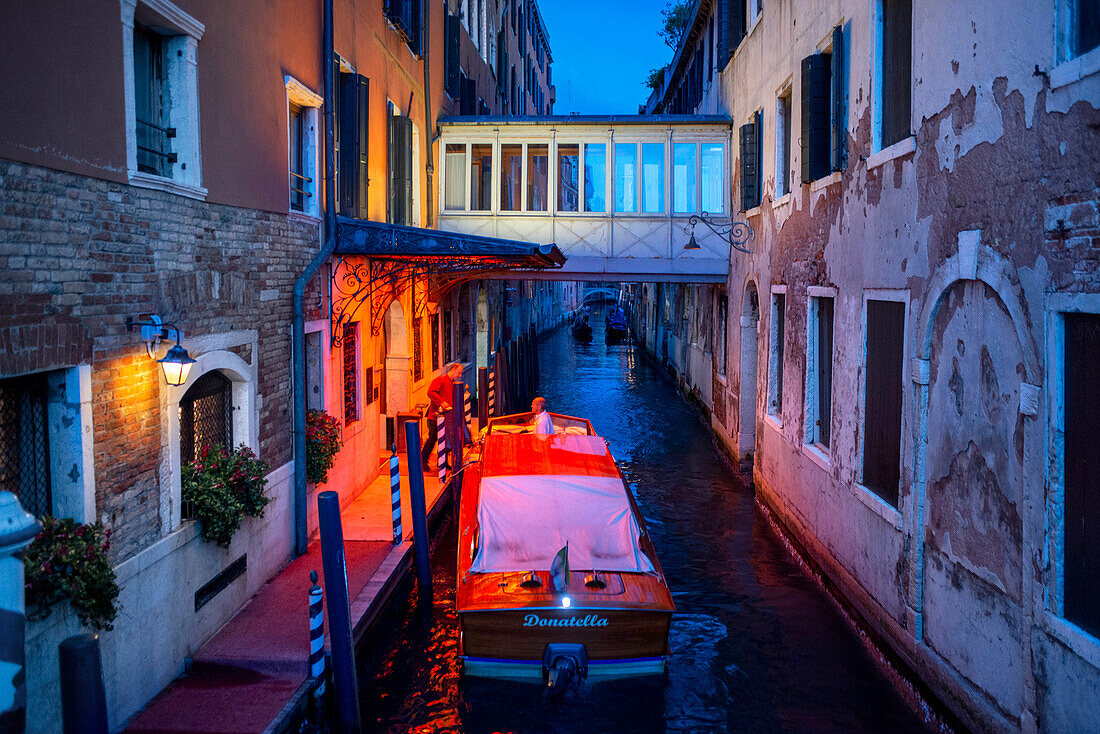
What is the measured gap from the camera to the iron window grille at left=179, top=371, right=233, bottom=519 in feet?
20.4

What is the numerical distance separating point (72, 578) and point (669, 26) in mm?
32441

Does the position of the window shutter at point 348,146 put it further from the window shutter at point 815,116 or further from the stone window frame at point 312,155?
the window shutter at point 815,116

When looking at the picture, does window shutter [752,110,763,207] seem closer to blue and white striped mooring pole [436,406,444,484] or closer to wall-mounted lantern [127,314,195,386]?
blue and white striped mooring pole [436,406,444,484]

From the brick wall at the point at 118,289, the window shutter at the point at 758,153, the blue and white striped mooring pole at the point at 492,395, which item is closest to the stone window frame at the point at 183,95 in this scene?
the brick wall at the point at 118,289

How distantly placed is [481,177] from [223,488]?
32.5 ft

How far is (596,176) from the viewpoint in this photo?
14750mm

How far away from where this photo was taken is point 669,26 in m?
32.7

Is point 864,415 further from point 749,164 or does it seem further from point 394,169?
point 394,169

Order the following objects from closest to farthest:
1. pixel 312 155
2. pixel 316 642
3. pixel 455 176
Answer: pixel 316 642, pixel 312 155, pixel 455 176

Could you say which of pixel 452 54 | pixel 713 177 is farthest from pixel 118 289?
pixel 452 54

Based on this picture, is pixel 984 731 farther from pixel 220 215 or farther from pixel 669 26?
pixel 669 26

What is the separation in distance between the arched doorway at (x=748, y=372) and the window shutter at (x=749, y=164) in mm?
1345

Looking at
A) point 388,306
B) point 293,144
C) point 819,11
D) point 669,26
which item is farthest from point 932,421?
point 669,26

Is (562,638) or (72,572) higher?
(72,572)
